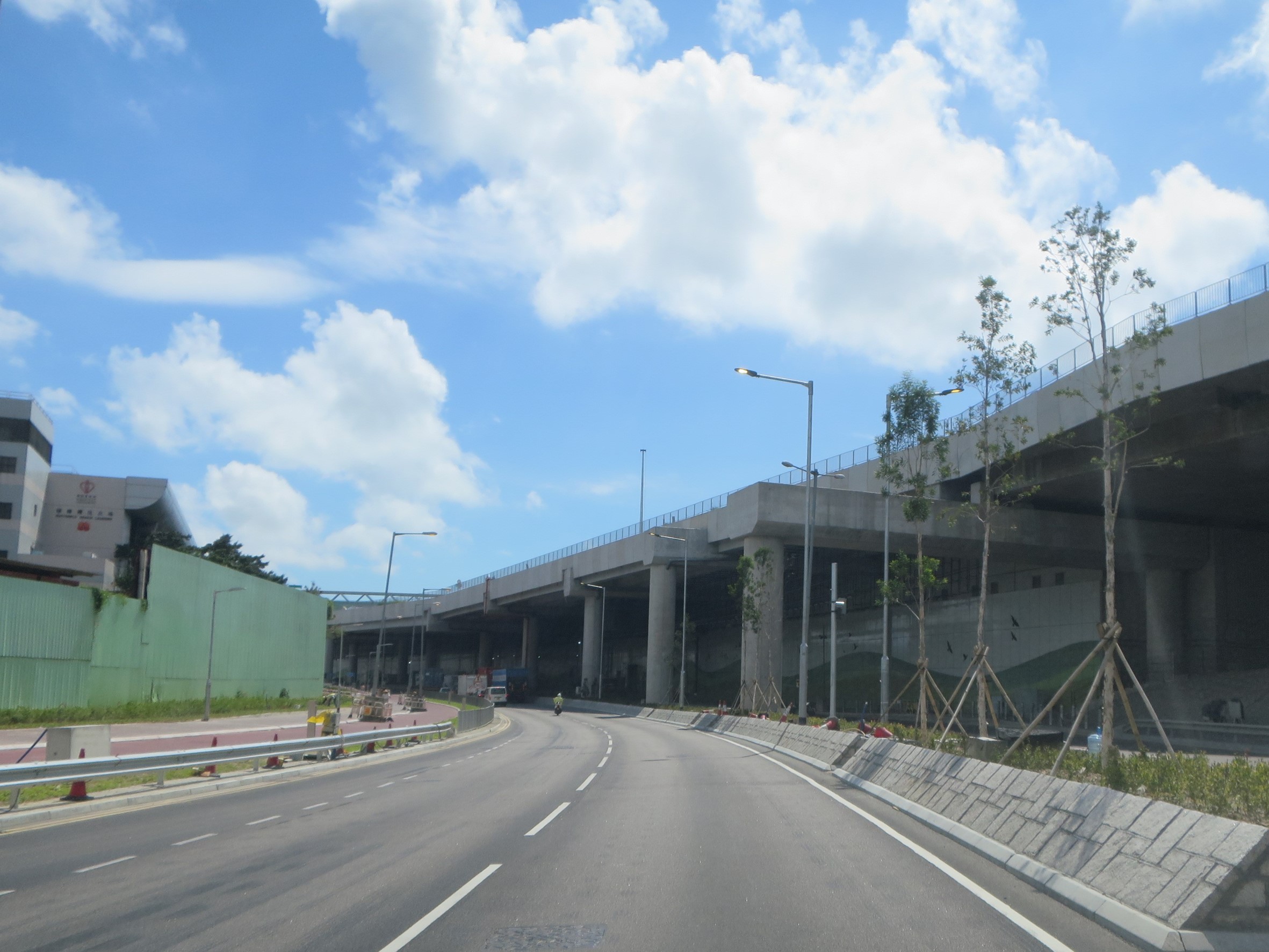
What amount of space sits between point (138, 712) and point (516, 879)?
38862 mm

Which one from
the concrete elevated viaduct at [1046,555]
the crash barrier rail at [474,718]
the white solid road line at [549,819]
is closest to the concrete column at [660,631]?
the concrete elevated viaduct at [1046,555]

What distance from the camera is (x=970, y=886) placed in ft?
31.9

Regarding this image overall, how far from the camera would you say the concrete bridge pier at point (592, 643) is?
84625 mm

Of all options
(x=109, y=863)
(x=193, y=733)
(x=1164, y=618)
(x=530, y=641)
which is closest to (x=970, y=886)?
(x=109, y=863)

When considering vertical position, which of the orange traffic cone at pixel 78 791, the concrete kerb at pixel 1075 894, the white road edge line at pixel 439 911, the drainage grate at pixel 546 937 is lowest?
the orange traffic cone at pixel 78 791

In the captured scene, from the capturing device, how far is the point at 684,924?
26.9ft

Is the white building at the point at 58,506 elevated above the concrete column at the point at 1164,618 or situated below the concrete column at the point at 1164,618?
above

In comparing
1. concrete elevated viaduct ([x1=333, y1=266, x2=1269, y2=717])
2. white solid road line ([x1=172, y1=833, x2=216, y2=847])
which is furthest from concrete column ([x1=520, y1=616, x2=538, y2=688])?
white solid road line ([x1=172, y1=833, x2=216, y2=847])

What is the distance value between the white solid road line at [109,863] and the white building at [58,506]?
68302 millimetres

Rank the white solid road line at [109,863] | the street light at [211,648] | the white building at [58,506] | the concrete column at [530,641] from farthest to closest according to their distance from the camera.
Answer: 1. the concrete column at [530,641]
2. the white building at [58,506]
3. the street light at [211,648]
4. the white solid road line at [109,863]

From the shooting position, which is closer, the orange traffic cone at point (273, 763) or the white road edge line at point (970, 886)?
the white road edge line at point (970, 886)

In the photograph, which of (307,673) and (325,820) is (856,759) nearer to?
(325,820)

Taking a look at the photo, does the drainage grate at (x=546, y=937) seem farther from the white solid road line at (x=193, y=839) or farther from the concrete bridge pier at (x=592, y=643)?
the concrete bridge pier at (x=592, y=643)

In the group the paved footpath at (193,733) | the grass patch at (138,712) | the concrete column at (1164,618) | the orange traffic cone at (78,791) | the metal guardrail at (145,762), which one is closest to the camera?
the metal guardrail at (145,762)
